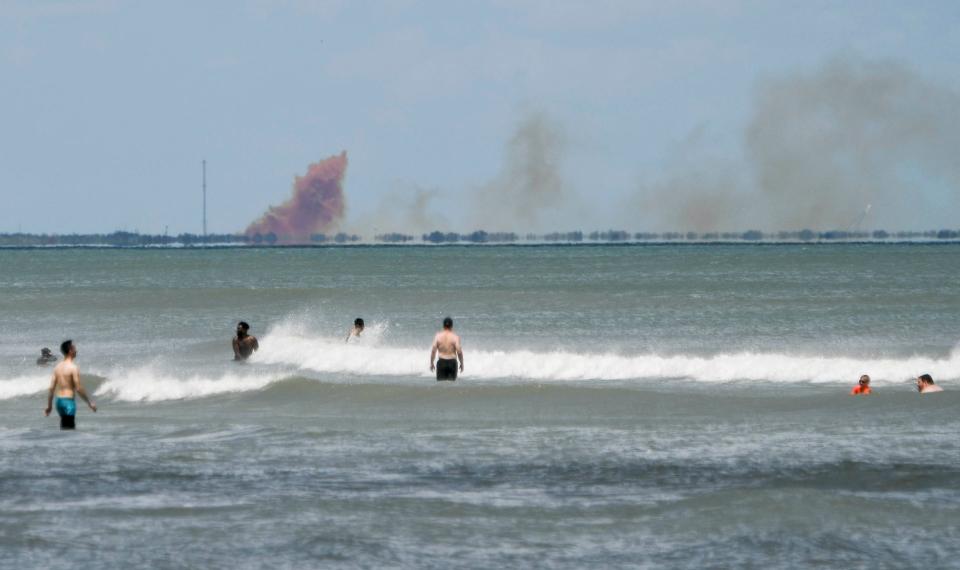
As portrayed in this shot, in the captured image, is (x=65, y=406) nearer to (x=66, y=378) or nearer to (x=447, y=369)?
(x=66, y=378)

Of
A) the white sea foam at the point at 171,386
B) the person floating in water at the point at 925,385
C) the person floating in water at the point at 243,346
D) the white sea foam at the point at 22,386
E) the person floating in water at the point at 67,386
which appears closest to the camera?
the person floating in water at the point at 67,386

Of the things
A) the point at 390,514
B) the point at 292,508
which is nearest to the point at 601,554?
the point at 390,514

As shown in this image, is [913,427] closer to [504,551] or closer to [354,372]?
[504,551]

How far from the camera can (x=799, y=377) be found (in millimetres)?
30391

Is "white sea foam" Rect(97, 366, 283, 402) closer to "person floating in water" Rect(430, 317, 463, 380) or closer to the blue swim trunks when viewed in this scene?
"person floating in water" Rect(430, 317, 463, 380)

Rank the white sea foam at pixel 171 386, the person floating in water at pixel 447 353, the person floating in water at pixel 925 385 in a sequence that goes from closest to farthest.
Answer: the person floating in water at pixel 925 385, the person floating in water at pixel 447 353, the white sea foam at pixel 171 386

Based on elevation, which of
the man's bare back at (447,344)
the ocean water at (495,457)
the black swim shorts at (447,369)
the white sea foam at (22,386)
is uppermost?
the man's bare back at (447,344)

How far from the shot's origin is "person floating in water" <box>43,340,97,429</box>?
19.2 metres

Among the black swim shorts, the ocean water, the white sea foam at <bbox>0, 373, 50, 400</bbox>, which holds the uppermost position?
the black swim shorts

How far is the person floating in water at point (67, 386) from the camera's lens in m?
19.2

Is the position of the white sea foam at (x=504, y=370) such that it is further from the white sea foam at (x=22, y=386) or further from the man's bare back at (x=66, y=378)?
the man's bare back at (x=66, y=378)

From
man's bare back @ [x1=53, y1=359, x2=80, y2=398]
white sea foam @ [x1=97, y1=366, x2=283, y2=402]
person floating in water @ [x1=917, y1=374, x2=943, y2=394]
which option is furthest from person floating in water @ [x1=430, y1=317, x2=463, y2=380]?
person floating in water @ [x1=917, y1=374, x2=943, y2=394]

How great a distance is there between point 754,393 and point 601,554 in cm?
1521

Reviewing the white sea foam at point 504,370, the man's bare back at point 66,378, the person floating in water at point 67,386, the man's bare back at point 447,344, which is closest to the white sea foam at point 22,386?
the white sea foam at point 504,370
